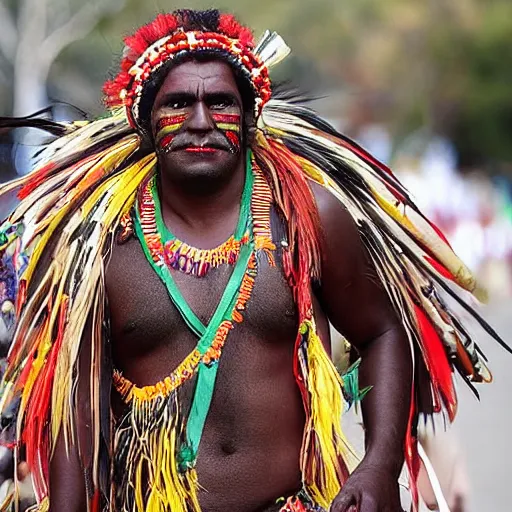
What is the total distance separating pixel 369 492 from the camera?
3.68m

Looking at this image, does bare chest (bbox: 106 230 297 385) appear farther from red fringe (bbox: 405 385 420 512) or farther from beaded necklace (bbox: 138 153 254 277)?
red fringe (bbox: 405 385 420 512)

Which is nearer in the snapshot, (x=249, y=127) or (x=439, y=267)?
(x=249, y=127)

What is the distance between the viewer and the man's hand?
12.0 ft

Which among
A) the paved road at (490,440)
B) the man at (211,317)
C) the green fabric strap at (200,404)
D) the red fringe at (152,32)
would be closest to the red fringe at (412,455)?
the man at (211,317)

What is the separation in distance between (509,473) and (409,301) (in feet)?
17.5

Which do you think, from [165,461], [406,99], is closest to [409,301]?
[165,461]

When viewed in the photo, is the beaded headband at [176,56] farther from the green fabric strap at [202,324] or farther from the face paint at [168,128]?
the green fabric strap at [202,324]

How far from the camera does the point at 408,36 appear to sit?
55.7m

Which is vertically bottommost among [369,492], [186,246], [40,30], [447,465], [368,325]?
[369,492]

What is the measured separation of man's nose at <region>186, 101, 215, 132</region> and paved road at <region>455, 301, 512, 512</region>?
3.92m

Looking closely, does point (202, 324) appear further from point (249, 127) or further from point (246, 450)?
point (249, 127)

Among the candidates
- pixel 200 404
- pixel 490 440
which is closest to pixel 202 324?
pixel 200 404

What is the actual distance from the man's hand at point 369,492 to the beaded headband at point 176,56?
1.06m

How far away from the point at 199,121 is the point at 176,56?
0.73ft
